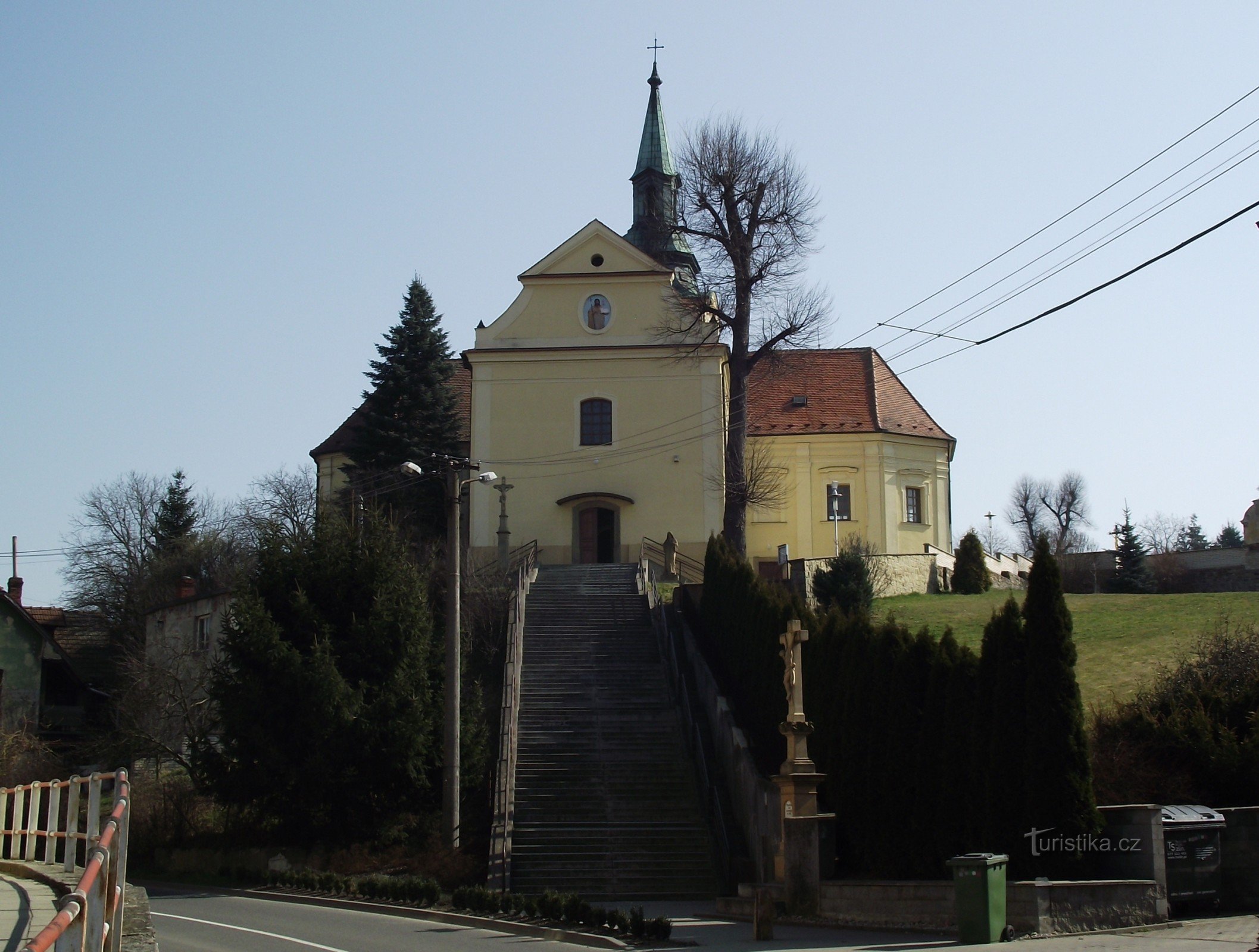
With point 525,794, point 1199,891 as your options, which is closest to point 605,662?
point 525,794

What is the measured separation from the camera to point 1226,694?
1870 cm

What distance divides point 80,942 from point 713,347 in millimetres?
36138

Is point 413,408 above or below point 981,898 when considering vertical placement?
above

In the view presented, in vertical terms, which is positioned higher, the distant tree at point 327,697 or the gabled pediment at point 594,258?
the gabled pediment at point 594,258

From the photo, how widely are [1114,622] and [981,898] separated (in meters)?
16.9

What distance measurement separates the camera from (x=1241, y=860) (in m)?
15.6

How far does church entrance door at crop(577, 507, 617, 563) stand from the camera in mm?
39875

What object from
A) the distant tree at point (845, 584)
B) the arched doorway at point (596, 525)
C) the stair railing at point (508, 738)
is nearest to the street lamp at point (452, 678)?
the stair railing at point (508, 738)

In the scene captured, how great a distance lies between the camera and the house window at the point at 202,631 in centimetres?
3453

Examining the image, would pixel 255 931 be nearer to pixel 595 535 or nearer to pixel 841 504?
pixel 595 535

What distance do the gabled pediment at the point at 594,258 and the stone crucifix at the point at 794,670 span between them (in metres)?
24.8

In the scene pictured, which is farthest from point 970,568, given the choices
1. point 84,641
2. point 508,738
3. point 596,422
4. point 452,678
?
point 84,641

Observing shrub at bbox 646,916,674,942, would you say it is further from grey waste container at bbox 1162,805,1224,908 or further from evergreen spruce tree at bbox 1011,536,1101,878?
grey waste container at bbox 1162,805,1224,908

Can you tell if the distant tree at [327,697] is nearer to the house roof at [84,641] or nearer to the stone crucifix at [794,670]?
the stone crucifix at [794,670]
